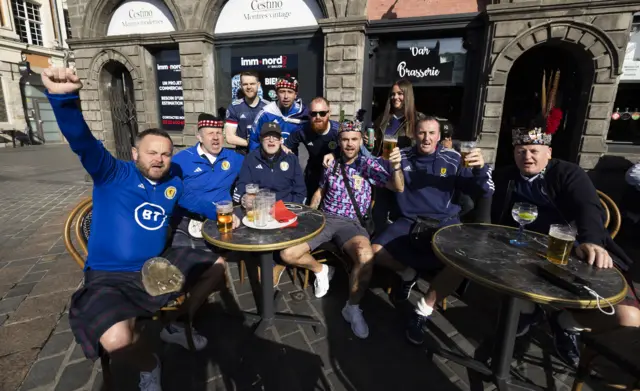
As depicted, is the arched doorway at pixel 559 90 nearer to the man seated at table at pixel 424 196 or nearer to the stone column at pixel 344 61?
the stone column at pixel 344 61

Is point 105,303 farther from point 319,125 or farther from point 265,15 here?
point 265,15

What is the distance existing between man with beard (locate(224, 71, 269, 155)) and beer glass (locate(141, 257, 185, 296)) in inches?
105

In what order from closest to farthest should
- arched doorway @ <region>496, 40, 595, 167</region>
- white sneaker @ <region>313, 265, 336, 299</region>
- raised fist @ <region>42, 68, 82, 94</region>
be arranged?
raised fist @ <region>42, 68, 82, 94</region>
white sneaker @ <region>313, 265, 336, 299</region>
arched doorway @ <region>496, 40, 595, 167</region>

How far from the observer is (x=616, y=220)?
2703mm

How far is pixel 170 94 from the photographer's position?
8227mm

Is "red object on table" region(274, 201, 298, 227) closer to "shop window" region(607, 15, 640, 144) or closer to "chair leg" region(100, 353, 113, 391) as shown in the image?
"chair leg" region(100, 353, 113, 391)

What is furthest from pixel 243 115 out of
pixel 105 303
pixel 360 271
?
pixel 105 303

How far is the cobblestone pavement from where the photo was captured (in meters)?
2.19

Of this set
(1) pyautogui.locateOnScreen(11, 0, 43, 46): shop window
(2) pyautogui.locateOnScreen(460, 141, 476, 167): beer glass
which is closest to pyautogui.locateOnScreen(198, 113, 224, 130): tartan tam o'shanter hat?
(2) pyautogui.locateOnScreen(460, 141, 476, 167): beer glass

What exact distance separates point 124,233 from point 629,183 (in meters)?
6.25

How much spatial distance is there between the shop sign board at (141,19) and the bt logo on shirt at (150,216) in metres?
7.17

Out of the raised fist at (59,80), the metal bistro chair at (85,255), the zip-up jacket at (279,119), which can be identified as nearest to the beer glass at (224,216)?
the metal bistro chair at (85,255)

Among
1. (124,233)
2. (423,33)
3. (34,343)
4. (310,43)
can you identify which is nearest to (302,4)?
(310,43)

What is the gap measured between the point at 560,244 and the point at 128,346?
9.01ft
